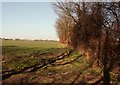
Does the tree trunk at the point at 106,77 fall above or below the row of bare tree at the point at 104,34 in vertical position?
below

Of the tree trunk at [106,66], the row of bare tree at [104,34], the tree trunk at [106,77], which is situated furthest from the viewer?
the row of bare tree at [104,34]

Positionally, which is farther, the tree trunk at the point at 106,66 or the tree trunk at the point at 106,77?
the tree trunk at the point at 106,66

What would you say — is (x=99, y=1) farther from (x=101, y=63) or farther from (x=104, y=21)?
(x=101, y=63)

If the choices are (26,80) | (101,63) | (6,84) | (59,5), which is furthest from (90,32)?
(59,5)

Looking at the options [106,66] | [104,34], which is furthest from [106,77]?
[104,34]

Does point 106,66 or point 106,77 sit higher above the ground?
point 106,66

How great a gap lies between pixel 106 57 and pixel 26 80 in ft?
20.0

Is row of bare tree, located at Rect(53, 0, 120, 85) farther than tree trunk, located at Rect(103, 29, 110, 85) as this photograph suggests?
Yes

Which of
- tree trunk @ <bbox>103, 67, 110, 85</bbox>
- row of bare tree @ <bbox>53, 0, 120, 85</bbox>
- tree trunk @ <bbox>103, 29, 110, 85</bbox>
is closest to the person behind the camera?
tree trunk @ <bbox>103, 67, 110, 85</bbox>

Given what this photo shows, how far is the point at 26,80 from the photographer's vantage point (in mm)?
14359

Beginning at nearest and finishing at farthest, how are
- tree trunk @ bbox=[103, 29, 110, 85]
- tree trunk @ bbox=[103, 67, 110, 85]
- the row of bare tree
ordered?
tree trunk @ bbox=[103, 67, 110, 85], tree trunk @ bbox=[103, 29, 110, 85], the row of bare tree

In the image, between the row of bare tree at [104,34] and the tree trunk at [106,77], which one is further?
the row of bare tree at [104,34]

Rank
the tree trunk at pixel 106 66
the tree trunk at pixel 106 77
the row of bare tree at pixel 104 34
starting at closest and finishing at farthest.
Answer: the tree trunk at pixel 106 77 → the tree trunk at pixel 106 66 → the row of bare tree at pixel 104 34

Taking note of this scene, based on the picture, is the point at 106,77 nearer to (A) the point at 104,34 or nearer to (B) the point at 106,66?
(B) the point at 106,66
